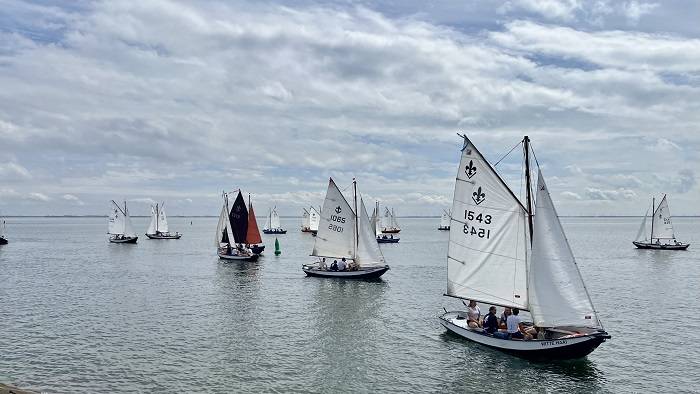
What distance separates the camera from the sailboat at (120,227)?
15212 centimetres

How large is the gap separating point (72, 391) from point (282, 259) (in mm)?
77892

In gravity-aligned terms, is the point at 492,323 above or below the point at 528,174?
below

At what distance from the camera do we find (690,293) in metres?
67.1

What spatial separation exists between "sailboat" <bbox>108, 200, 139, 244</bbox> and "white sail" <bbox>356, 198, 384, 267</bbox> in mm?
95896

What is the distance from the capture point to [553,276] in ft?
116

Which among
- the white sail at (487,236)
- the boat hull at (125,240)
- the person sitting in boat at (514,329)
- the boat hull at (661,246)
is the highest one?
the white sail at (487,236)

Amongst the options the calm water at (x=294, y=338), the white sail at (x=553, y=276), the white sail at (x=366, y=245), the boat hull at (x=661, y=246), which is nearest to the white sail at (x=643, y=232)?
the boat hull at (x=661, y=246)

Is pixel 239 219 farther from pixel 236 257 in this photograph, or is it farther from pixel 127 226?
pixel 127 226

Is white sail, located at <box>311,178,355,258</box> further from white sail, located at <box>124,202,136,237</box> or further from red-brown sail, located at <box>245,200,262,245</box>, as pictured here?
white sail, located at <box>124,202,136,237</box>

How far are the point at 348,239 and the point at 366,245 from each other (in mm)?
2433

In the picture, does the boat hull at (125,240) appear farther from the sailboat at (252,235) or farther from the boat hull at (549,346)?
the boat hull at (549,346)

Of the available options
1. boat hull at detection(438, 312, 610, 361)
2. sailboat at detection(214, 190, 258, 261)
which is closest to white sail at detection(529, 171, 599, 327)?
boat hull at detection(438, 312, 610, 361)

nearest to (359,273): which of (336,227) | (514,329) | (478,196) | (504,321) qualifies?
(336,227)

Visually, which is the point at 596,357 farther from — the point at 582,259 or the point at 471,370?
the point at 582,259
